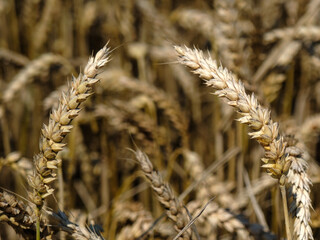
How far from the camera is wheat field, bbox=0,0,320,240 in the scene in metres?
0.76

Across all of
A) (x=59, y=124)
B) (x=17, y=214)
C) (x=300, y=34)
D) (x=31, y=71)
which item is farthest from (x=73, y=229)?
(x=300, y=34)

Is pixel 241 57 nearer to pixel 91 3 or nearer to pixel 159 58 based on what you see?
pixel 159 58

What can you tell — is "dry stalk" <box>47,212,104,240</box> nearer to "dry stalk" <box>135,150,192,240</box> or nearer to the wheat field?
the wheat field

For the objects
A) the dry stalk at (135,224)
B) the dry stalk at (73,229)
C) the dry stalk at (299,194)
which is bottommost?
the dry stalk at (135,224)

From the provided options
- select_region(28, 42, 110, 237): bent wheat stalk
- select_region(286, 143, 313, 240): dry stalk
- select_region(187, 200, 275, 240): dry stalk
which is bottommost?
select_region(187, 200, 275, 240): dry stalk

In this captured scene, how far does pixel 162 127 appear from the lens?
77.5 inches

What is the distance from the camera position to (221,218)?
3.60ft

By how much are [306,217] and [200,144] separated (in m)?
1.17

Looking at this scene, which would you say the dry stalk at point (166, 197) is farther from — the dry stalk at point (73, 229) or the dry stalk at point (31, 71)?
the dry stalk at point (31, 71)

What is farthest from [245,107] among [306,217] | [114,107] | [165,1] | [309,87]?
[165,1]

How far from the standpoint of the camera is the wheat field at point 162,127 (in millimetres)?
758

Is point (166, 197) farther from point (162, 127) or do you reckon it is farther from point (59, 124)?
point (162, 127)

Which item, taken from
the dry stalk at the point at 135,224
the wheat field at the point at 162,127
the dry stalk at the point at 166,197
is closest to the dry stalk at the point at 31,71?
the wheat field at the point at 162,127

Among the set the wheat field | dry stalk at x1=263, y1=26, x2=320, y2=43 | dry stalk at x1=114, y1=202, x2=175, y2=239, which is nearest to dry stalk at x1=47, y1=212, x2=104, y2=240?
the wheat field
